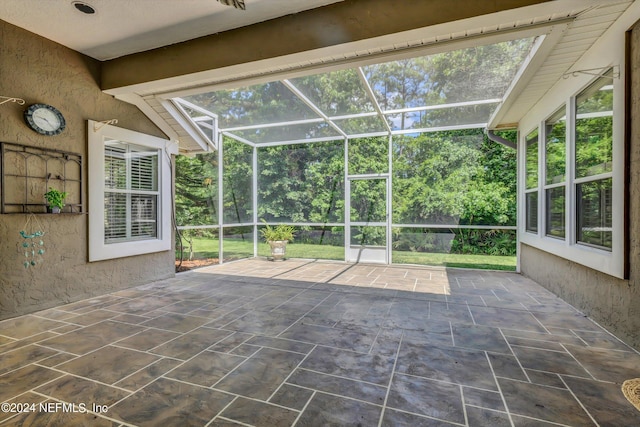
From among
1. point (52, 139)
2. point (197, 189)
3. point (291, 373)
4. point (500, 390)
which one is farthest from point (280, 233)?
point (500, 390)

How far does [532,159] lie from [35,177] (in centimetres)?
665

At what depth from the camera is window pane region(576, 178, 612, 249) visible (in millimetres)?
2762

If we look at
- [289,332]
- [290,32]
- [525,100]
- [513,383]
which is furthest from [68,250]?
[525,100]

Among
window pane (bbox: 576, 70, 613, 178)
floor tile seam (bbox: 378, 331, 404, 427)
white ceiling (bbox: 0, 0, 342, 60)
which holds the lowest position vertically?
Answer: floor tile seam (bbox: 378, 331, 404, 427)

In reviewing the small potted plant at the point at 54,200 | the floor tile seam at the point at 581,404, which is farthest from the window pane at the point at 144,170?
the floor tile seam at the point at 581,404

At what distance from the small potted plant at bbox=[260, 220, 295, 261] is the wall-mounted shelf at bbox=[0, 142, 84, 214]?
3.83 meters

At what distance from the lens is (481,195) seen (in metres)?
5.98

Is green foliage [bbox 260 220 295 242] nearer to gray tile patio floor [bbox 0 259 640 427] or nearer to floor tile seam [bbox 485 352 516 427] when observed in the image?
gray tile patio floor [bbox 0 259 640 427]

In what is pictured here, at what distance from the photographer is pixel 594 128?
2.96 meters

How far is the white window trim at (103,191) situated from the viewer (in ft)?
11.8

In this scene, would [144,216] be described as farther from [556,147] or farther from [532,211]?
[532,211]

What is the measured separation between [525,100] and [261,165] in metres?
5.43

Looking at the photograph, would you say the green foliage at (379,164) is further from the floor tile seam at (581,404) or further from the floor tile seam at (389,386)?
the floor tile seam at (389,386)

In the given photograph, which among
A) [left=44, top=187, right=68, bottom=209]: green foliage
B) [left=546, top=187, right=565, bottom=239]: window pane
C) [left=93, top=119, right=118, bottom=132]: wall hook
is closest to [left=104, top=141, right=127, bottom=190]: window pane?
[left=93, top=119, right=118, bottom=132]: wall hook
